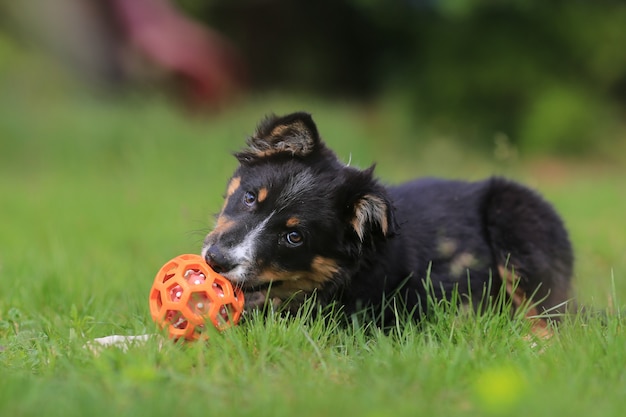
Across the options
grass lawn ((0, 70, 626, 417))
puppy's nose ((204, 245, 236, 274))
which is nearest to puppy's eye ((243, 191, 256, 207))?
puppy's nose ((204, 245, 236, 274))

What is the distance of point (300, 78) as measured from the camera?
17.2 metres

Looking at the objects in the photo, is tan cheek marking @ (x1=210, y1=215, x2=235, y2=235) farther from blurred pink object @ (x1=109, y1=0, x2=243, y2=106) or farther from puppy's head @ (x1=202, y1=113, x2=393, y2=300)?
blurred pink object @ (x1=109, y1=0, x2=243, y2=106)

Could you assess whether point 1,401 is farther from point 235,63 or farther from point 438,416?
point 235,63

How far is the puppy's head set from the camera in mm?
4121

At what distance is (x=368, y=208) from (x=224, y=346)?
1.17m

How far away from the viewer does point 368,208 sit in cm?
424

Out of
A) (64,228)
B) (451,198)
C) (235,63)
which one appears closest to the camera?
(451,198)

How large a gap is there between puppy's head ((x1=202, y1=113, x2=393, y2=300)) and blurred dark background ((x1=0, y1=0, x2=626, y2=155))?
8644 mm

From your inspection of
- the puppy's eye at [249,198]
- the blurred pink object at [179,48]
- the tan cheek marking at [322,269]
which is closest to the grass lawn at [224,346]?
the tan cheek marking at [322,269]

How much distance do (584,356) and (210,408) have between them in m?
1.67

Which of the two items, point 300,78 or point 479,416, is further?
point 300,78

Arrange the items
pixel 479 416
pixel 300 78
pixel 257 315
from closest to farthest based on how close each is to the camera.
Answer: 1. pixel 479 416
2. pixel 257 315
3. pixel 300 78

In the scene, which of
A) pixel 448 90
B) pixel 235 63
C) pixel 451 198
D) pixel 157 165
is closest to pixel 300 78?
pixel 235 63

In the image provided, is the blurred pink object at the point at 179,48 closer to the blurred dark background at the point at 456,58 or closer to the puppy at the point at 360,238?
the blurred dark background at the point at 456,58
